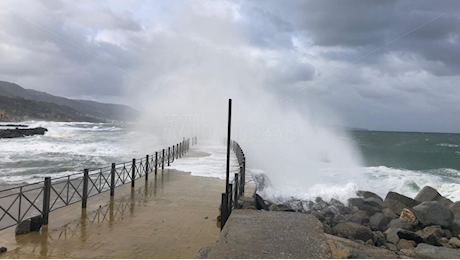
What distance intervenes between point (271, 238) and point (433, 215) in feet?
24.1

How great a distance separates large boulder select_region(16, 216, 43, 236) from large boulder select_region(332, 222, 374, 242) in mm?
7039

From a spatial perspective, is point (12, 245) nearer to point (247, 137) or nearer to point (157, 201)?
point (157, 201)

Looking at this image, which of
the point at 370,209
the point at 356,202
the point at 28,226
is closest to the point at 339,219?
the point at 370,209

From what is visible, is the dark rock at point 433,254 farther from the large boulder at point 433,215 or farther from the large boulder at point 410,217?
the large boulder at point 433,215

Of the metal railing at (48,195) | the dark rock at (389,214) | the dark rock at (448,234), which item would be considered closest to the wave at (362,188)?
the dark rock at (389,214)

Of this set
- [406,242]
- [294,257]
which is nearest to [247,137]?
[406,242]

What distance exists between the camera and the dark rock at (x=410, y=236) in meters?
6.97

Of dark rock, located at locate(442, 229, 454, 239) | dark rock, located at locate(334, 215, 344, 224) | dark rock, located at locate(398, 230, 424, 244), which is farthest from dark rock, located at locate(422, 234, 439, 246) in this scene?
dark rock, located at locate(334, 215, 344, 224)

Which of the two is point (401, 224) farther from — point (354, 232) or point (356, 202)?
point (356, 202)

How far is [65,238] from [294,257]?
4.37m

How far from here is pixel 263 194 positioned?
1226cm

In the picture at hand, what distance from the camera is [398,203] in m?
11.4

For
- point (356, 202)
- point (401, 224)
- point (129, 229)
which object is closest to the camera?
point (129, 229)

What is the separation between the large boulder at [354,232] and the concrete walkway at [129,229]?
3336 millimetres
